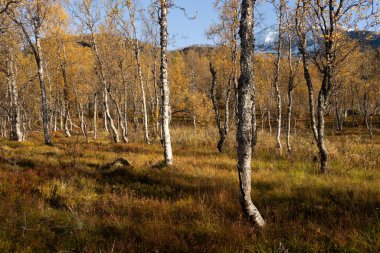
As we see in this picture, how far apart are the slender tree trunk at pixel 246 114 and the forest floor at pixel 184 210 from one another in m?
0.46

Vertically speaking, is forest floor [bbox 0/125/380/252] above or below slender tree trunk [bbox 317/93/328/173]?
below

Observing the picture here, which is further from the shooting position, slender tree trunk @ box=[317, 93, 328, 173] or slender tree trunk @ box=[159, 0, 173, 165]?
slender tree trunk @ box=[159, 0, 173, 165]

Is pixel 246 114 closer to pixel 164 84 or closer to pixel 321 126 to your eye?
pixel 321 126

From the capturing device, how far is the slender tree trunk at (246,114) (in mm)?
4895

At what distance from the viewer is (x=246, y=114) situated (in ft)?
16.0

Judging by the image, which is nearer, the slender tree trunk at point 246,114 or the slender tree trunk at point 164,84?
the slender tree trunk at point 246,114

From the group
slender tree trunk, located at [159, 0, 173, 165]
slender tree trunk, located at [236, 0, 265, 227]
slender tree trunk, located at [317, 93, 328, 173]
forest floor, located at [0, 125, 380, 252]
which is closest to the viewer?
forest floor, located at [0, 125, 380, 252]

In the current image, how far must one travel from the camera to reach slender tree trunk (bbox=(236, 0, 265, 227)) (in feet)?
16.1

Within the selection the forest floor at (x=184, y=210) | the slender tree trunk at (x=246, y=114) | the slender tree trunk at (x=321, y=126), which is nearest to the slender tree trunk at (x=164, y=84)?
the forest floor at (x=184, y=210)

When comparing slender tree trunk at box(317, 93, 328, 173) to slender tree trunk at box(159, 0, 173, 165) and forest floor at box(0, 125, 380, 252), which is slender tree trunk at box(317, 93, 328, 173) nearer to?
forest floor at box(0, 125, 380, 252)

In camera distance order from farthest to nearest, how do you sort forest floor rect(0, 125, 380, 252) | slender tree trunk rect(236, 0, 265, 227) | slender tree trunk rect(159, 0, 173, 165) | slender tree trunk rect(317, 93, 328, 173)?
slender tree trunk rect(159, 0, 173, 165) < slender tree trunk rect(317, 93, 328, 173) < slender tree trunk rect(236, 0, 265, 227) < forest floor rect(0, 125, 380, 252)

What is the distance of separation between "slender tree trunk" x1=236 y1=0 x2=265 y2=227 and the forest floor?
46cm

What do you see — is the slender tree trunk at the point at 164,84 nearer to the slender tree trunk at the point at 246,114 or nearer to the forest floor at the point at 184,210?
the forest floor at the point at 184,210

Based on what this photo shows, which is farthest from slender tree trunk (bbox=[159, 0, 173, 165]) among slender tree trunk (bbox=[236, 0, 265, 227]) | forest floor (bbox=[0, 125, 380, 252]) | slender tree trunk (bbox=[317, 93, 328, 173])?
slender tree trunk (bbox=[236, 0, 265, 227])
